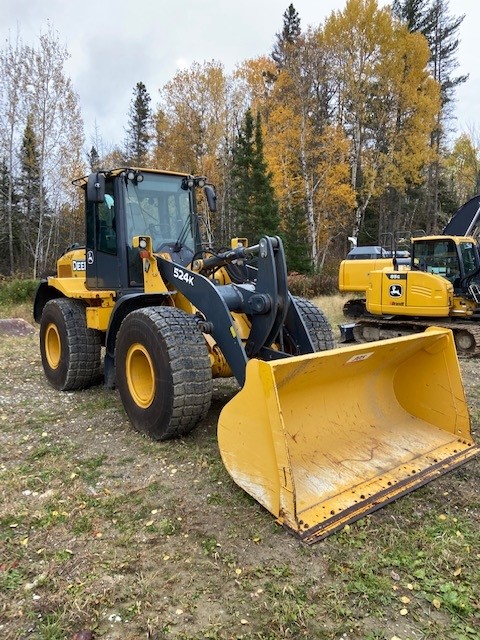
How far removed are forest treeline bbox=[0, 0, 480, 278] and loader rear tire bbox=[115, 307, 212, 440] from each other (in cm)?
1722

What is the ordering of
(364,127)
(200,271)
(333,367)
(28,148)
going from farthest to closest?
1. (364,127)
2. (28,148)
3. (200,271)
4. (333,367)

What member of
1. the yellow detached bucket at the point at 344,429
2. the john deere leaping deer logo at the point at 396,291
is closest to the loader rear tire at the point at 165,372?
the yellow detached bucket at the point at 344,429

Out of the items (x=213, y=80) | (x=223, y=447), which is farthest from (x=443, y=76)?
(x=223, y=447)

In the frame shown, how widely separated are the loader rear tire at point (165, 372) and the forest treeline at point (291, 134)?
56.5 feet

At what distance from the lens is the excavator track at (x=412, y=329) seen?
899 cm

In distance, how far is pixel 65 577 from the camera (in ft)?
8.30

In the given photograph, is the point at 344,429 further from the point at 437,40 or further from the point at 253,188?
the point at 437,40

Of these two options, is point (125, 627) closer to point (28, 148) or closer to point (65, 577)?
point (65, 577)

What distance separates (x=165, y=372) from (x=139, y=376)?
2.24ft

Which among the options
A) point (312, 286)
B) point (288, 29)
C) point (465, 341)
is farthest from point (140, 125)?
point (465, 341)

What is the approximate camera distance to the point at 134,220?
5309mm

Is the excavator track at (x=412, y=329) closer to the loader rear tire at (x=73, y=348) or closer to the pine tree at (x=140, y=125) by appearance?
the loader rear tire at (x=73, y=348)

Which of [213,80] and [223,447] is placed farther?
[213,80]

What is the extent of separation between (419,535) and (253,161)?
782 inches
